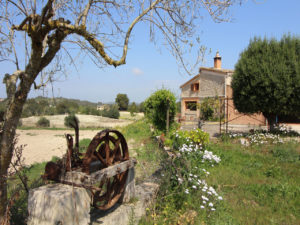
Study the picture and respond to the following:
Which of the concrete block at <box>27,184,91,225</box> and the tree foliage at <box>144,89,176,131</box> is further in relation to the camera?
the tree foliage at <box>144,89,176,131</box>

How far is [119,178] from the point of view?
10.6 ft

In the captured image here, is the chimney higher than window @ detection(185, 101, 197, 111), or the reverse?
the chimney

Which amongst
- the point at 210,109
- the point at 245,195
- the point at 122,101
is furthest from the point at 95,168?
the point at 122,101

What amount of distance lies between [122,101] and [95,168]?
218ft

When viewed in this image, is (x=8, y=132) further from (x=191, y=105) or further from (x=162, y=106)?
(x=191, y=105)

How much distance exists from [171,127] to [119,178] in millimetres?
8698

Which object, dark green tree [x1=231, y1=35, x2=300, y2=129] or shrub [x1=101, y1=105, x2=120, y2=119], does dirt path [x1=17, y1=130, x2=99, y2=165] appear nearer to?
dark green tree [x1=231, y1=35, x2=300, y2=129]

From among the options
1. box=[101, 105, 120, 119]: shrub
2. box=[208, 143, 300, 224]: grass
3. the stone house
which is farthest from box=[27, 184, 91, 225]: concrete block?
box=[101, 105, 120, 119]: shrub

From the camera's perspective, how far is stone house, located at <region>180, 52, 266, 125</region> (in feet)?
70.1

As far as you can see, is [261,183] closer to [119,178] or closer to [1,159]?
[119,178]

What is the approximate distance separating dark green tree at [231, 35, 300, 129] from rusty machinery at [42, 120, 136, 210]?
9.89 m

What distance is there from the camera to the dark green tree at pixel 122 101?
2697 inches

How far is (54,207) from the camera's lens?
2.05m

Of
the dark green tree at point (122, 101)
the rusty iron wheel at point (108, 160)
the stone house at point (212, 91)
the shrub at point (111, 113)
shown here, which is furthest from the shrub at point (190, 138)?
the dark green tree at point (122, 101)
